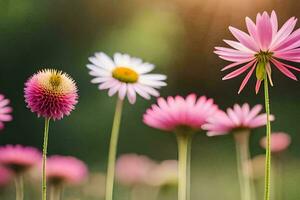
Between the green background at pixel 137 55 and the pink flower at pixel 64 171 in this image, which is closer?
the pink flower at pixel 64 171

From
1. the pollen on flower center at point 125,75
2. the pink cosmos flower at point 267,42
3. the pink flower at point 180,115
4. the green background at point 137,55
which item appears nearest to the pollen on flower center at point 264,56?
the pink cosmos flower at point 267,42

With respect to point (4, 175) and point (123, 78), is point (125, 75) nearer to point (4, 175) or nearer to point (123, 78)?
point (123, 78)

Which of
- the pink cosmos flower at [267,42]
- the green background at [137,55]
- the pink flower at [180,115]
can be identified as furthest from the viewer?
the green background at [137,55]

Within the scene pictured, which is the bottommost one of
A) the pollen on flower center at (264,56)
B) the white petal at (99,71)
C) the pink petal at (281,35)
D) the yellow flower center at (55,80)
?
the yellow flower center at (55,80)

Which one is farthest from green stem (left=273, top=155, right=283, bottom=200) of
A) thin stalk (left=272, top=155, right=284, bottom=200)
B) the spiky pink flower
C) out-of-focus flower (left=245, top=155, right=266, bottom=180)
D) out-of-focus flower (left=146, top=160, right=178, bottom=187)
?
the spiky pink flower

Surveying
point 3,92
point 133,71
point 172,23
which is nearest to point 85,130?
point 3,92

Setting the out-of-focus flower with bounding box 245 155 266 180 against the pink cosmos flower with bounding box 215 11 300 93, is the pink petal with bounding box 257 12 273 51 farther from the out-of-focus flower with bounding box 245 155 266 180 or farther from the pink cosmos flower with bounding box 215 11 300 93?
Result: the out-of-focus flower with bounding box 245 155 266 180

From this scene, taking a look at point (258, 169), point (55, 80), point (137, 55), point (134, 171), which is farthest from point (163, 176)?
point (137, 55)

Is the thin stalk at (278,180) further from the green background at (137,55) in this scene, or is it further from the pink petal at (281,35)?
the pink petal at (281,35)
